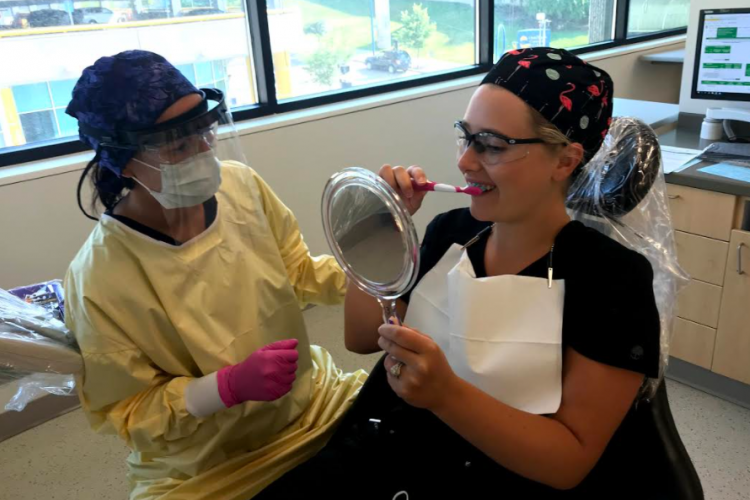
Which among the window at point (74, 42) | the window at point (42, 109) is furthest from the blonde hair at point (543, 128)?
the window at point (42, 109)

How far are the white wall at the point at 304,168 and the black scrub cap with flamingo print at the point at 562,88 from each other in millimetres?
1658

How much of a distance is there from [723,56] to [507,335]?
194 centimetres

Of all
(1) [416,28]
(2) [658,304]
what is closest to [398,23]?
(1) [416,28]

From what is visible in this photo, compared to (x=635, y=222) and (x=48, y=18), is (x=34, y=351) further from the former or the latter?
(x=48, y=18)

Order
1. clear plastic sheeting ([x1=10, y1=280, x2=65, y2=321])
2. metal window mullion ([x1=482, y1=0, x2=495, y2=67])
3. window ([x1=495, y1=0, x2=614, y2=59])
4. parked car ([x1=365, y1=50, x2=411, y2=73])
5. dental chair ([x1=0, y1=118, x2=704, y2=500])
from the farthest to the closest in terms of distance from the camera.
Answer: window ([x1=495, y1=0, x2=614, y2=59]) < metal window mullion ([x1=482, y1=0, x2=495, y2=67]) < parked car ([x1=365, y1=50, x2=411, y2=73]) < clear plastic sheeting ([x1=10, y1=280, x2=65, y2=321]) < dental chair ([x1=0, y1=118, x2=704, y2=500])

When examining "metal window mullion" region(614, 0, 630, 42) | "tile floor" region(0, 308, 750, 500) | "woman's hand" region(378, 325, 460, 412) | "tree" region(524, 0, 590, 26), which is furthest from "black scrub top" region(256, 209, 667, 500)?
"metal window mullion" region(614, 0, 630, 42)

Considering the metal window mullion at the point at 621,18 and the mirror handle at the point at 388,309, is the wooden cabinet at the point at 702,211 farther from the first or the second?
the metal window mullion at the point at 621,18

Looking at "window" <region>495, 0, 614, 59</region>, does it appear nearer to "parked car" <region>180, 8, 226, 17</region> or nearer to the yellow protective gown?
"parked car" <region>180, 8, 226, 17</region>

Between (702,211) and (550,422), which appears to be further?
(702,211)

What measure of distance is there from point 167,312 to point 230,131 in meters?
0.39

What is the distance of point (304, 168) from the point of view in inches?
108

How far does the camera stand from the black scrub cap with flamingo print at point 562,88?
1009 mm

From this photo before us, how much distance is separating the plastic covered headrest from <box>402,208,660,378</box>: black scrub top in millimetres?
107

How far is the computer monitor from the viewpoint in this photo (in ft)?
7.55
